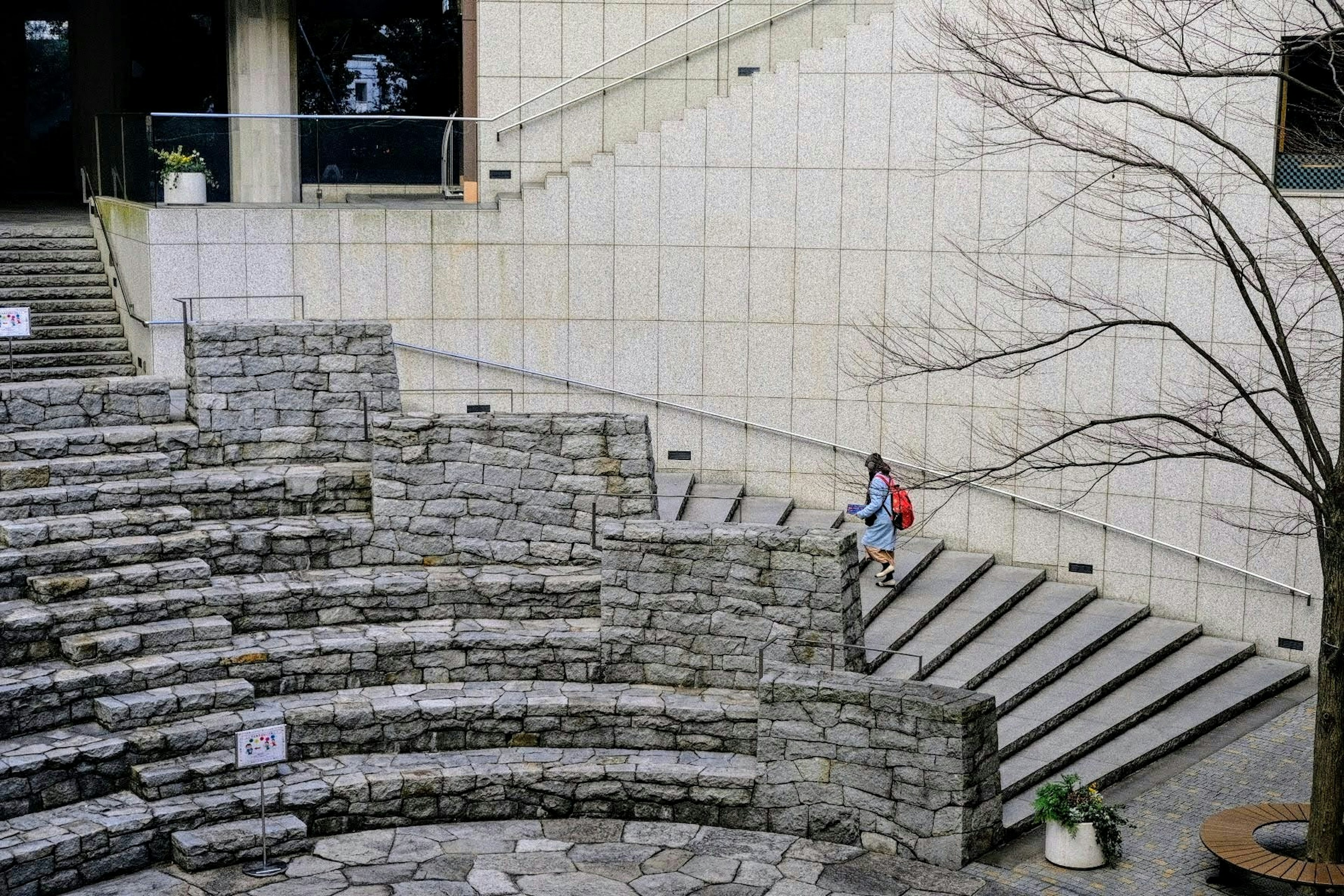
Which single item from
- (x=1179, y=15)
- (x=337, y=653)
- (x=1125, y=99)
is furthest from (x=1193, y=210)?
(x=337, y=653)

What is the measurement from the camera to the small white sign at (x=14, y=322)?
13.4 metres

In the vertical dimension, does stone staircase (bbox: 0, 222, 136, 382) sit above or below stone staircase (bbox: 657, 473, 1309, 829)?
above

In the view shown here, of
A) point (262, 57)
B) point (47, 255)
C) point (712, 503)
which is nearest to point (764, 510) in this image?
point (712, 503)

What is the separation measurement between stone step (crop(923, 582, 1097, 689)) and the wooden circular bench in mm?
2208

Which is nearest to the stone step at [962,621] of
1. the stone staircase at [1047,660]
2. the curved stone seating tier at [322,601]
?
the stone staircase at [1047,660]

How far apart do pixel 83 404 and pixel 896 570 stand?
7758mm

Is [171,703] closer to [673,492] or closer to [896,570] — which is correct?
[673,492]

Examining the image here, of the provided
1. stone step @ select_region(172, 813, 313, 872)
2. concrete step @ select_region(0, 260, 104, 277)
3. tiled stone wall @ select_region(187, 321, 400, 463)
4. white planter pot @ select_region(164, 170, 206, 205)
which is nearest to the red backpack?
tiled stone wall @ select_region(187, 321, 400, 463)

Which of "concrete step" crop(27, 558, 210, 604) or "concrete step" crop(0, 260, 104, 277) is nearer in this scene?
"concrete step" crop(27, 558, 210, 604)

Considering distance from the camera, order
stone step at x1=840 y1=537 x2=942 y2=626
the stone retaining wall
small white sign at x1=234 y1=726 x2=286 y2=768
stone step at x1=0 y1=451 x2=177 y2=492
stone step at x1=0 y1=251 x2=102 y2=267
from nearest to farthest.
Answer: small white sign at x1=234 y1=726 x2=286 y2=768, stone step at x1=0 y1=451 x2=177 y2=492, the stone retaining wall, stone step at x1=840 y1=537 x2=942 y2=626, stone step at x1=0 y1=251 x2=102 y2=267

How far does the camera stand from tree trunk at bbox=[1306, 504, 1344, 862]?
33.7ft

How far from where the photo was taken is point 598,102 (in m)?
16.1

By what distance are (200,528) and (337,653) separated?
1.84 meters

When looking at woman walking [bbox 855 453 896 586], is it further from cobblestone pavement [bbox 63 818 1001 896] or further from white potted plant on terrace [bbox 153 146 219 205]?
white potted plant on terrace [bbox 153 146 219 205]
